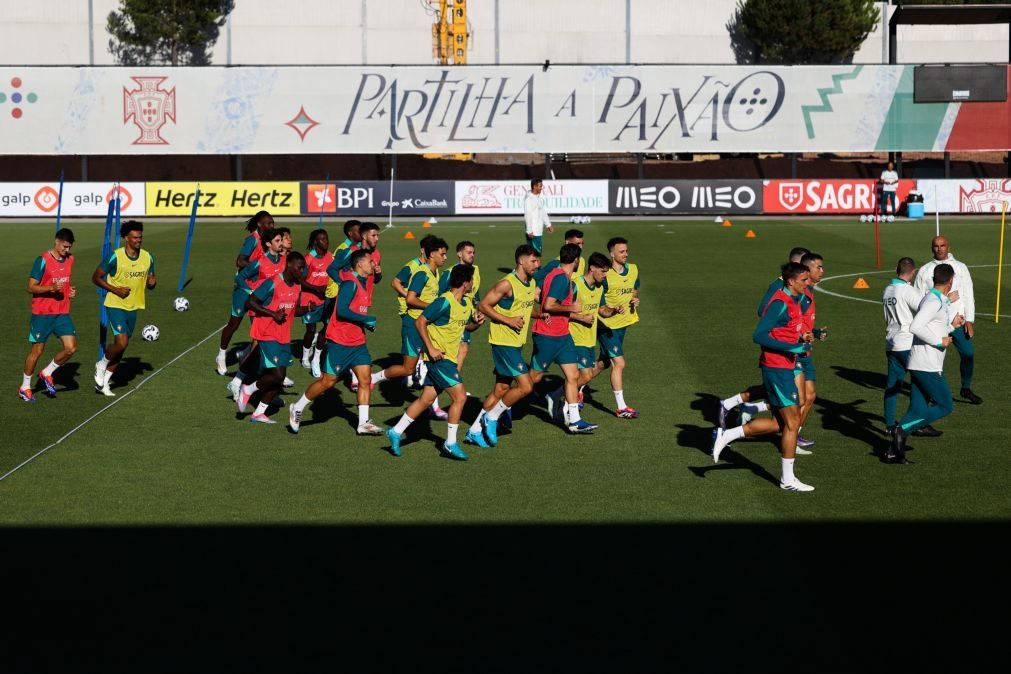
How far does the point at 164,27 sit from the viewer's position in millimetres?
74375

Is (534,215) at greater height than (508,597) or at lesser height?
greater

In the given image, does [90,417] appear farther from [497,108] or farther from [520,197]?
[497,108]

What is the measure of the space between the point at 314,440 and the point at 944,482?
6.55 m

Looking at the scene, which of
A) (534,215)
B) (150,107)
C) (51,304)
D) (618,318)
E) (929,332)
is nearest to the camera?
(929,332)

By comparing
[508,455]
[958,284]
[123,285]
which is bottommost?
[508,455]

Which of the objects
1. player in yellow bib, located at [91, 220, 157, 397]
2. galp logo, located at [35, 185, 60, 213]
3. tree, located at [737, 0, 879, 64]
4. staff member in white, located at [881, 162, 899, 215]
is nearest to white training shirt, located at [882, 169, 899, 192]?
staff member in white, located at [881, 162, 899, 215]

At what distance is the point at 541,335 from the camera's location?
1399 centimetres

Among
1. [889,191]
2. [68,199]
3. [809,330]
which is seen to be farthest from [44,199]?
[809,330]

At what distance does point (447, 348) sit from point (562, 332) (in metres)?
1.56

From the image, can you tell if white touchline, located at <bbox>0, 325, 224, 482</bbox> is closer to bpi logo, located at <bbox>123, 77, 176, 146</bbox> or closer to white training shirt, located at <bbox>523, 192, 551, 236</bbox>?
white training shirt, located at <bbox>523, 192, 551, 236</bbox>

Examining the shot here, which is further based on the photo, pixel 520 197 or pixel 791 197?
pixel 520 197

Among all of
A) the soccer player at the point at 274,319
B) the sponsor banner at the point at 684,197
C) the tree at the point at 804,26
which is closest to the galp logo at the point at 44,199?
the sponsor banner at the point at 684,197

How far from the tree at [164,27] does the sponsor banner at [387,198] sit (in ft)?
102

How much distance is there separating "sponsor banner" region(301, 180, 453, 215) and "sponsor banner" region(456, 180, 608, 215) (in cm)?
68
